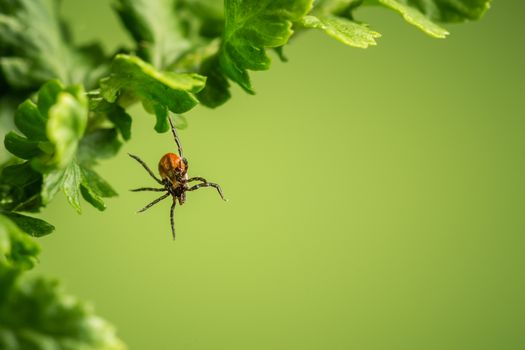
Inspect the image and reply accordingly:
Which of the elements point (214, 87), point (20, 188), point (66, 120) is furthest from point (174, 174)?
point (66, 120)

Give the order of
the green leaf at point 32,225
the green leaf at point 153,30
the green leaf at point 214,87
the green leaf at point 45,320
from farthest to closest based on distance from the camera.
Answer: the green leaf at point 153,30 → the green leaf at point 214,87 → the green leaf at point 32,225 → the green leaf at point 45,320

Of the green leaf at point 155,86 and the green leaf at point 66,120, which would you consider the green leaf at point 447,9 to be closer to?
the green leaf at point 155,86

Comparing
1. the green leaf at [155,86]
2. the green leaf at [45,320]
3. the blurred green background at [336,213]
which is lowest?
the green leaf at [45,320]

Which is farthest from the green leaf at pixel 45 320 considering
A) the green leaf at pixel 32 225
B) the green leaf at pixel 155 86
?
the green leaf at pixel 155 86

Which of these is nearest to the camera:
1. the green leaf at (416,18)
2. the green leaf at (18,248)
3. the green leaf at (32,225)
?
the green leaf at (18,248)

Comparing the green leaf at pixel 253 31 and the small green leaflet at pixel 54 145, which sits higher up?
the green leaf at pixel 253 31

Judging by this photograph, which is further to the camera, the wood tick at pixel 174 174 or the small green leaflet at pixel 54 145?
the wood tick at pixel 174 174

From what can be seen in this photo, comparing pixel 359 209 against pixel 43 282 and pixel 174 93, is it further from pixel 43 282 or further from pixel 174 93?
pixel 43 282
